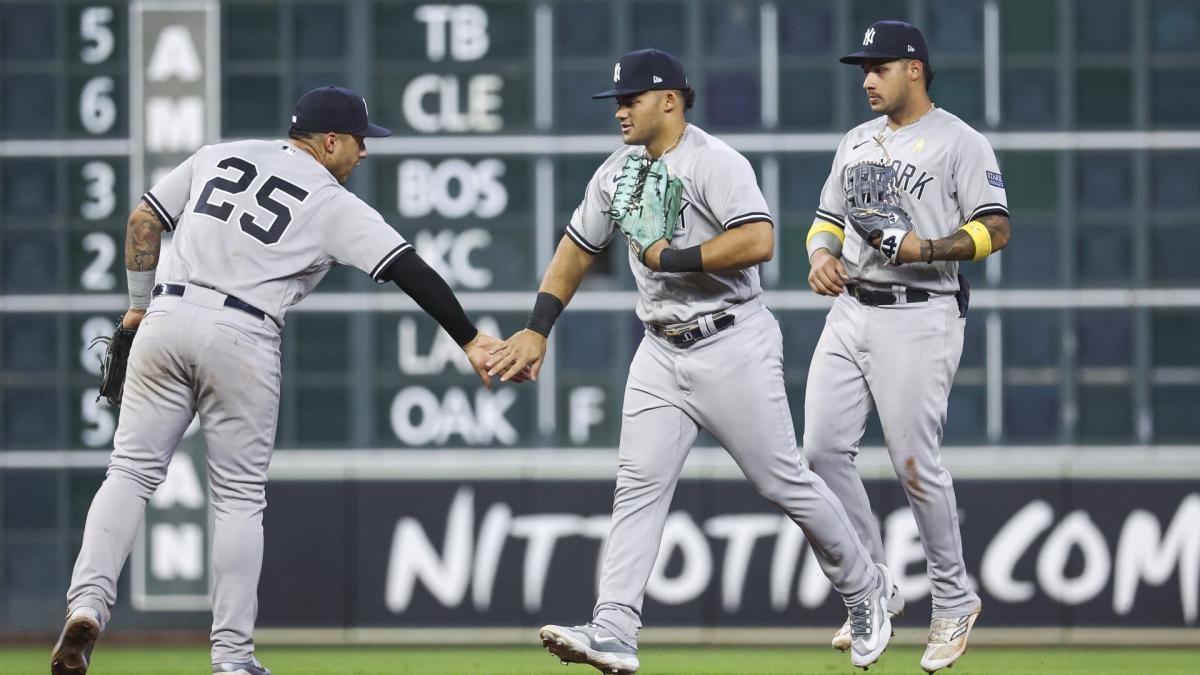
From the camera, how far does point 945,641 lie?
18.1ft

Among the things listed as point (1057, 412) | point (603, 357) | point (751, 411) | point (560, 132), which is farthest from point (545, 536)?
point (751, 411)

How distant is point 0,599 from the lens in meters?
8.94

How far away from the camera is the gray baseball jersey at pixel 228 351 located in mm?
5203

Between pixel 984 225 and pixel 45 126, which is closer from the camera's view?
pixel 984 225

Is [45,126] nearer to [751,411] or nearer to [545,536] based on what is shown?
[545,536]

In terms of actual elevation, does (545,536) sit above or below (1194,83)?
below

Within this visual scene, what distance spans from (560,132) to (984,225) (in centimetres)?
363

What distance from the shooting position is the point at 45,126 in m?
8.88

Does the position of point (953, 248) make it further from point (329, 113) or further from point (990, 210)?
point (329, 113)

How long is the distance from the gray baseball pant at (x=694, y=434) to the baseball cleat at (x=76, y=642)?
1.39m

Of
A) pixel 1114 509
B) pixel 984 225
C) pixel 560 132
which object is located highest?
pixel 560 132

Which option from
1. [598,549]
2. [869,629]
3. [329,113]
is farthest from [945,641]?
[598,549]

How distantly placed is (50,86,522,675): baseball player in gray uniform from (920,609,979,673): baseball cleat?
5.15 feet

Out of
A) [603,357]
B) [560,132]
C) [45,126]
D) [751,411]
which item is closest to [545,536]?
[603,357]
